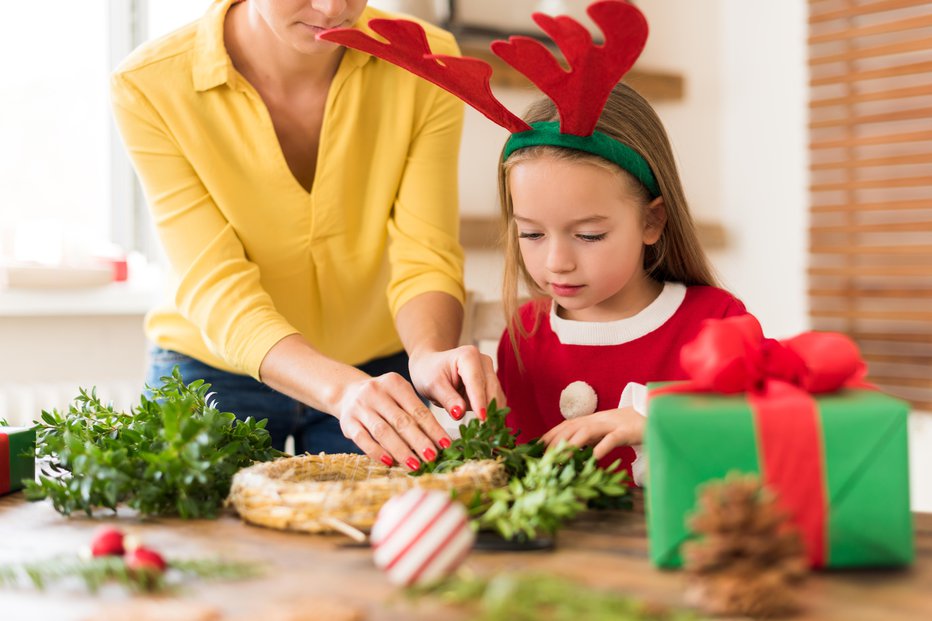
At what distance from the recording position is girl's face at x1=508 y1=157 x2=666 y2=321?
4.74 feet

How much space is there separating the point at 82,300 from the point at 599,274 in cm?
196

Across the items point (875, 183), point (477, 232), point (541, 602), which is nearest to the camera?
point (541, 602)

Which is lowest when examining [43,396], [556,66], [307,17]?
[43,396]

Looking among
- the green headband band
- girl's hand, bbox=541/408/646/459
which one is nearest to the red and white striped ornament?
girl's hand, bbox=541/408/646/459

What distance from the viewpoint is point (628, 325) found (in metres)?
1.63

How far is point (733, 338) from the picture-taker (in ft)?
3.04

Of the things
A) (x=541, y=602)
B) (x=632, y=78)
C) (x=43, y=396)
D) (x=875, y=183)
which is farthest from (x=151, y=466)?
(x=875, y=183)

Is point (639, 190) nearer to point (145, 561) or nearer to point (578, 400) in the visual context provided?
point (578, 400)

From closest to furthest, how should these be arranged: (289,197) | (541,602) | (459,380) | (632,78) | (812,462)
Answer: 1. (541,602)
2. (812,462)
3. (459,380)
4. (289,197)
5. (632,78)

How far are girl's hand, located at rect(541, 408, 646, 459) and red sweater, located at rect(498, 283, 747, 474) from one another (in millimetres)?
326

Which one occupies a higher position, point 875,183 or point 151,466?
point 875,183

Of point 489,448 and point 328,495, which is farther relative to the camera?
point 489,448

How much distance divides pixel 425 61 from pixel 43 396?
202 cm

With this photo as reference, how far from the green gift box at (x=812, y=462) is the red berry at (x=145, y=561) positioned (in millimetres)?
431
